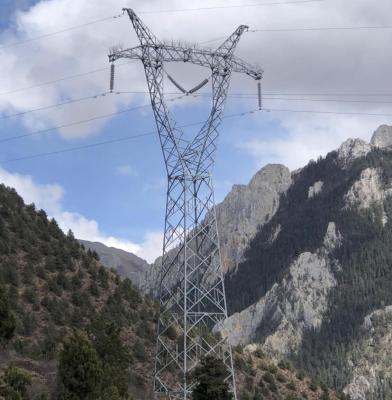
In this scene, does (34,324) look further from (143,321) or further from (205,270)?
(205,270)

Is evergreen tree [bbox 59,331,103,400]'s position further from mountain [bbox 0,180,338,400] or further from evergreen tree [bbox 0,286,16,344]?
evergreen tree [bbox 0,286,16,344]

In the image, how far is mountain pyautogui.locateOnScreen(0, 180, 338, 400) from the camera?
36.1m

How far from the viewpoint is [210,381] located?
36719 millimetres

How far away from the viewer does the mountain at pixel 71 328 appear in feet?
119

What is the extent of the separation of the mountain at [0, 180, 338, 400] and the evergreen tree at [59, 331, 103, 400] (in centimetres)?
5

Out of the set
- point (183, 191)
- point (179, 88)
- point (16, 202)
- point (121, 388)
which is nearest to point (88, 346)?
point (121, 388)

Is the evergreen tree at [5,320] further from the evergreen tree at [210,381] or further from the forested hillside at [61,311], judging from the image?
the evergreen tree at [210,381]

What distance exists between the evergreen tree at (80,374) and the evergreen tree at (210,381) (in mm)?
5853

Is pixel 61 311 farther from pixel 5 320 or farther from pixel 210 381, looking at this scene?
pixel 210 381

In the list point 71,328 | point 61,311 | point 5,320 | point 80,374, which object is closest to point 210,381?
point 80,374

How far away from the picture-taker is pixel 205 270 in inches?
1620

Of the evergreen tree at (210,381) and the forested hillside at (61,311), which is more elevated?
the forested hillside at (61,311)

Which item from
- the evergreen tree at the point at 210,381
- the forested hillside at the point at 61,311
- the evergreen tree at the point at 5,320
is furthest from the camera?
the forested hillside at the point at 61,311

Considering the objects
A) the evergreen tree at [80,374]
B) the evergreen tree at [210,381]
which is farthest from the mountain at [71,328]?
the evergreen tree at [210,381]
